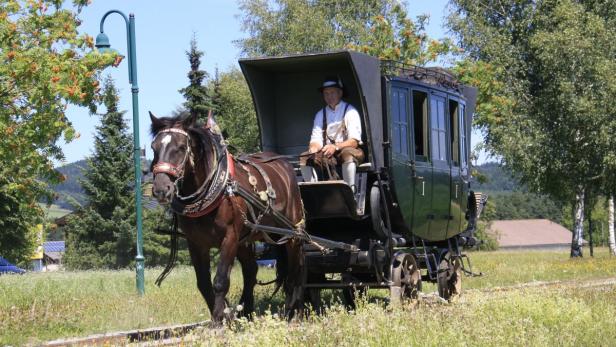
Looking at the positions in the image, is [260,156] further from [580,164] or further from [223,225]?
[580,164]

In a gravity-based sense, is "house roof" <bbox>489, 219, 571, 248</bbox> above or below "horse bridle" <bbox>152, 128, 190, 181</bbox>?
below

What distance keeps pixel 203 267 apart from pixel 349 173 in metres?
2.48

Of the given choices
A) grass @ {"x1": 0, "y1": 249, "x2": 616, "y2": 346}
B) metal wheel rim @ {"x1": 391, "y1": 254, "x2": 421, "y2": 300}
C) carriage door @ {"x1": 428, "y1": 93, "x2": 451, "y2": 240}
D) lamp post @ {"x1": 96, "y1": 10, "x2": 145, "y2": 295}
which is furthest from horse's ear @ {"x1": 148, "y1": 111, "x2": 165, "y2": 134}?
lamp post @ {"x1": 96, "y1": 10, "x2": 145, "y2": 295}

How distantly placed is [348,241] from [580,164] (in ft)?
89.4

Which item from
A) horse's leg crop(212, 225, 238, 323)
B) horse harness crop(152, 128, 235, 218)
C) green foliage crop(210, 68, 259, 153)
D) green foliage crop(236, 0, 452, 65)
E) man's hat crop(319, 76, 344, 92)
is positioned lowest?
horse's leg crop(212, 225, 238, 323)

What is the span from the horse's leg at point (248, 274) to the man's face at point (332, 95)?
2095mm

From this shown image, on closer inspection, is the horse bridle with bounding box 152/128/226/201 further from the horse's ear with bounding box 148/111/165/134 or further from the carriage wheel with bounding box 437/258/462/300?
the carriage wheel with bounding box 437/258/462/300

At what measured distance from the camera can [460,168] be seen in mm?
14820


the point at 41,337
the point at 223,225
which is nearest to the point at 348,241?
the point at 223,225

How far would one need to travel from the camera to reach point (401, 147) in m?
12.5

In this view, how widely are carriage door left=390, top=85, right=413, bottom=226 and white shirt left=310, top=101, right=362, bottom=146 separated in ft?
1.70

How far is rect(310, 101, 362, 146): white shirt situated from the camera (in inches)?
473

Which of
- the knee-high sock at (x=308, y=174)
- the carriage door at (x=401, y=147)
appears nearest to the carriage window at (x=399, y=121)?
the carriage door at (x=401, y=147)

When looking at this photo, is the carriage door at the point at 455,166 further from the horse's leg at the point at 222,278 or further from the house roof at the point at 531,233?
the house roof at the point at 531,233
